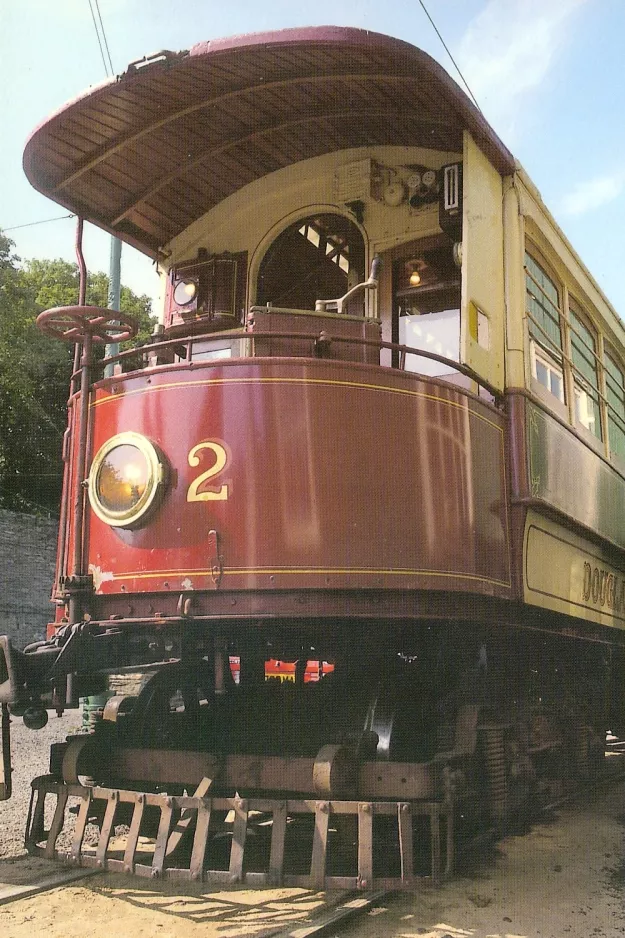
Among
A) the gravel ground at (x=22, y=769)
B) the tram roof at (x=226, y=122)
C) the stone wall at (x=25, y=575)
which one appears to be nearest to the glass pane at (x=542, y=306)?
the tram roof at (x=226, y=122)

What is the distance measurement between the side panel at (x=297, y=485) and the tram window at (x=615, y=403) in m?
3.41

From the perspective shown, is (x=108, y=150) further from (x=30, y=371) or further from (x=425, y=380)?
(x=30, y=371)

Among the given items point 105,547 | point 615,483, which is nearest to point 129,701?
point 105,547

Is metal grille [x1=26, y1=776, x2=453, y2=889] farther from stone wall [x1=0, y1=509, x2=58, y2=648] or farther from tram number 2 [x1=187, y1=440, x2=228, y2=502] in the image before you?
stone wall [x1=0, y1=509, x2=58, y2=648]

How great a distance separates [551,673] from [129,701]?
119 inches

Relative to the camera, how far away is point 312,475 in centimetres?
404

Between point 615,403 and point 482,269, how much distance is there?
10.4 feet

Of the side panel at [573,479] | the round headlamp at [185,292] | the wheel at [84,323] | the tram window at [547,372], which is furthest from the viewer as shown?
the round headlamp at [185,292]

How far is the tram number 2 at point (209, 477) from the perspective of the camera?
13.3 feet

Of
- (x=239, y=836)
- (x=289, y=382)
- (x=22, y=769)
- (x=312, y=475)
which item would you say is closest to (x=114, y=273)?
(x=22, y=769)

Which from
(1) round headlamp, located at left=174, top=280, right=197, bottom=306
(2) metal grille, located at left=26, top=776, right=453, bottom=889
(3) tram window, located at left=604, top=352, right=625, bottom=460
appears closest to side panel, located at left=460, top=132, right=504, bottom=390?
(1) round headlamp, located at left=174, top=280, right=197, bottom=306

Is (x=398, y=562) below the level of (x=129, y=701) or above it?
above

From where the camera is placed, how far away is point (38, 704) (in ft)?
13.8

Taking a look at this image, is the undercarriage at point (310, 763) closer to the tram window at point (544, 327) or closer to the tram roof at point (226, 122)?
the tram window at point (544, 327)
